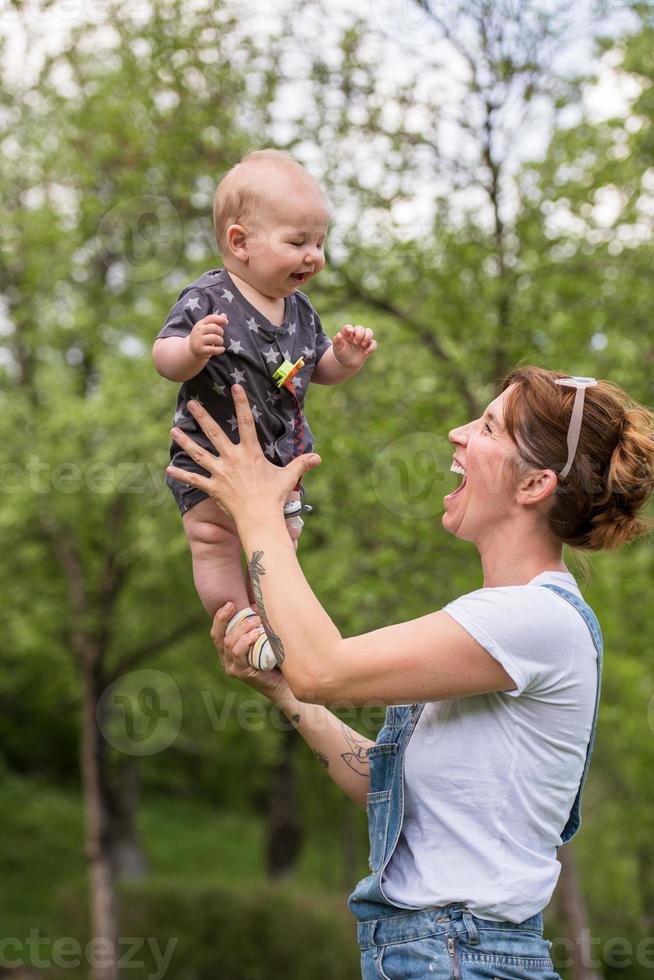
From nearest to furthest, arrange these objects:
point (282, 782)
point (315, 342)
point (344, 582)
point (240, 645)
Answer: point (240, 645)
point (315, 342)
point (344, 582)
point (282, 782)

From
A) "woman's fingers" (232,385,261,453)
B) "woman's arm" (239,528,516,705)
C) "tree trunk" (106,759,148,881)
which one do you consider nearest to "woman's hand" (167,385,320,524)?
"woman's fingers" (232,385,261,453)

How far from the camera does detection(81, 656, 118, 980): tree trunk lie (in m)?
13.4

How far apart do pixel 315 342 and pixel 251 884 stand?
537 inches

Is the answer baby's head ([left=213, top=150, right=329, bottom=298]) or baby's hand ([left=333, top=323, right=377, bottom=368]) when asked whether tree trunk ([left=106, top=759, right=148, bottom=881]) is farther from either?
baby's head ([left=213, top=150, right=329, bottom=298])

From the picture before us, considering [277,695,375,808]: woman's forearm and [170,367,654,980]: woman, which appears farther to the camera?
[277,695,375,808]: woman's forearm

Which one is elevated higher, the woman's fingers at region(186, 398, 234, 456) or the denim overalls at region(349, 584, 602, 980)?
the woman's fingers at region(186, 398, 234, 456)

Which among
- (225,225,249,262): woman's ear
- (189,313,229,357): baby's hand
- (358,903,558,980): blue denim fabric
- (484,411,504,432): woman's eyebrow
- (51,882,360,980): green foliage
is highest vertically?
(225,225,249,262): woman's ear

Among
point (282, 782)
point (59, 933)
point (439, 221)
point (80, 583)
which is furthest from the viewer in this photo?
point (282, 782)

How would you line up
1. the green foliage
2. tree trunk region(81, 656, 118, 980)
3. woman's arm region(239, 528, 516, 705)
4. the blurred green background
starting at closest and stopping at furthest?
woman's arm region(239, 528, 516, 705)
the blurred green background
tree trunk region(81, 656, 118, 980)
the green foliage

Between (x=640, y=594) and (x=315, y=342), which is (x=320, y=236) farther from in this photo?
(x=640, y=594)

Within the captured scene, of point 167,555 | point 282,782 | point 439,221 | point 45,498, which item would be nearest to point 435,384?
point 439,221

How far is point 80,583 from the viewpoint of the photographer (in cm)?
A: 1425

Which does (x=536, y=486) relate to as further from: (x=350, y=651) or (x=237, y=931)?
(x=237, y=931)

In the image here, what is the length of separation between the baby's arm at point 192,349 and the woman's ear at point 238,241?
6.8 inches
